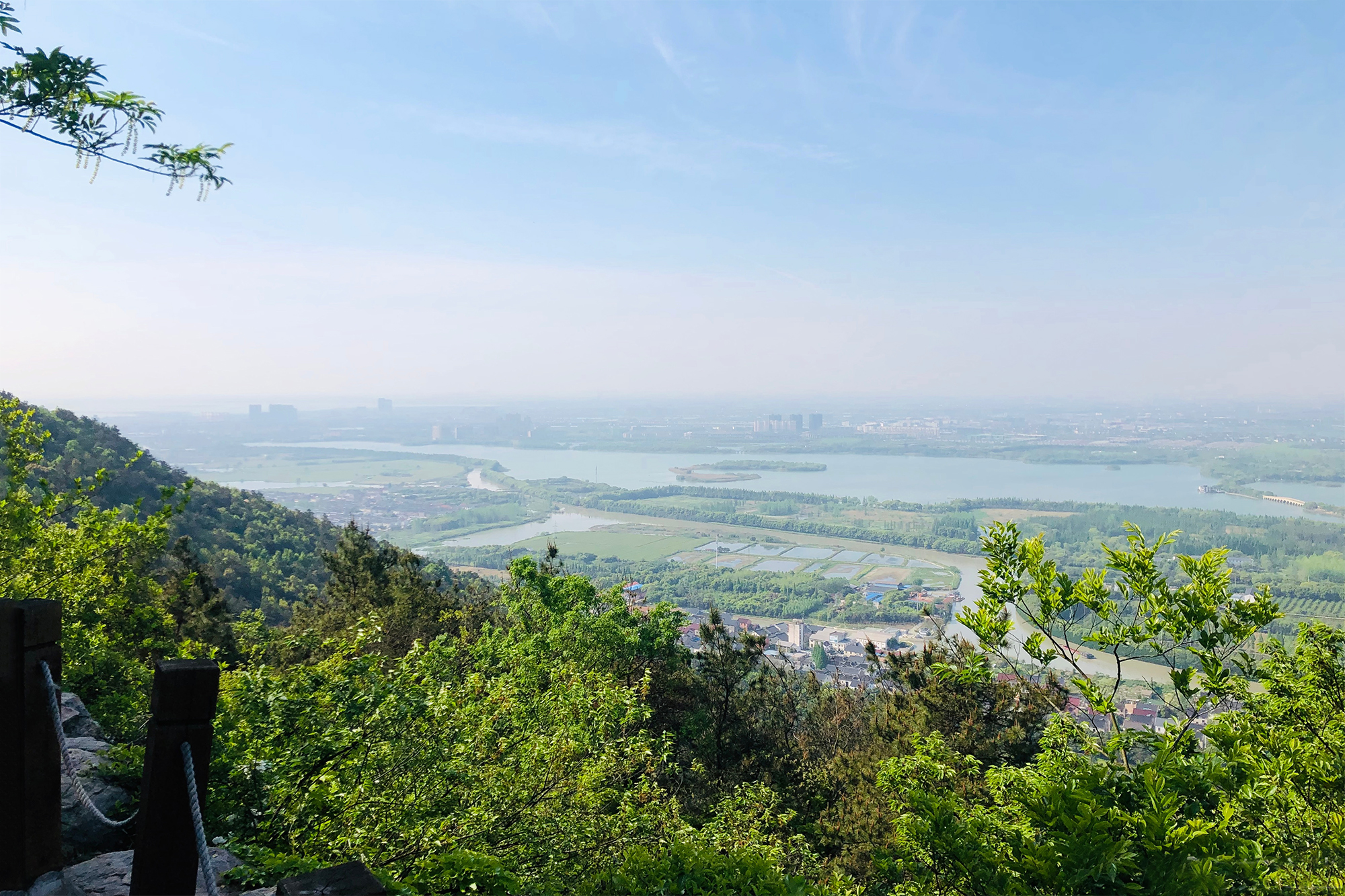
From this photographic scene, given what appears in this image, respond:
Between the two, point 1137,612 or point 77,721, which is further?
point 77,721

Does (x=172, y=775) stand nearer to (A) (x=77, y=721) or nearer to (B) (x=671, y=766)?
(A) (x=77, y=721)

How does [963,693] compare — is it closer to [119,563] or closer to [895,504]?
[119,563]

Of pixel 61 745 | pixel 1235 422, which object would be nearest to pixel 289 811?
pixel 61 745

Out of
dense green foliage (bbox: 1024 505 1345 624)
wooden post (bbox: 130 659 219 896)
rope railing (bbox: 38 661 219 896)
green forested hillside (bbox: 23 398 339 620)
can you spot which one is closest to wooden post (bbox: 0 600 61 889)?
rope railing (bbox: 38 661 219 896)

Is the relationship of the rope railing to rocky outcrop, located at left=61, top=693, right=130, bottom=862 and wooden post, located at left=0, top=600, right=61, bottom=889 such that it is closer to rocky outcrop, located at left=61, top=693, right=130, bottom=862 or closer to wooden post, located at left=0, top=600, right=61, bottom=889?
wooden post, located at left=0, top=600, right=61, bottom=889

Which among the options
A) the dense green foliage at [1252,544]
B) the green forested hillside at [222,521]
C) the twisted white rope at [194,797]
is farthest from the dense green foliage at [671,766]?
the dense green foliage at [1252,544]

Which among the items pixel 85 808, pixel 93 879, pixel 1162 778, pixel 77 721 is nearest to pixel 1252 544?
pixel 1162 778
